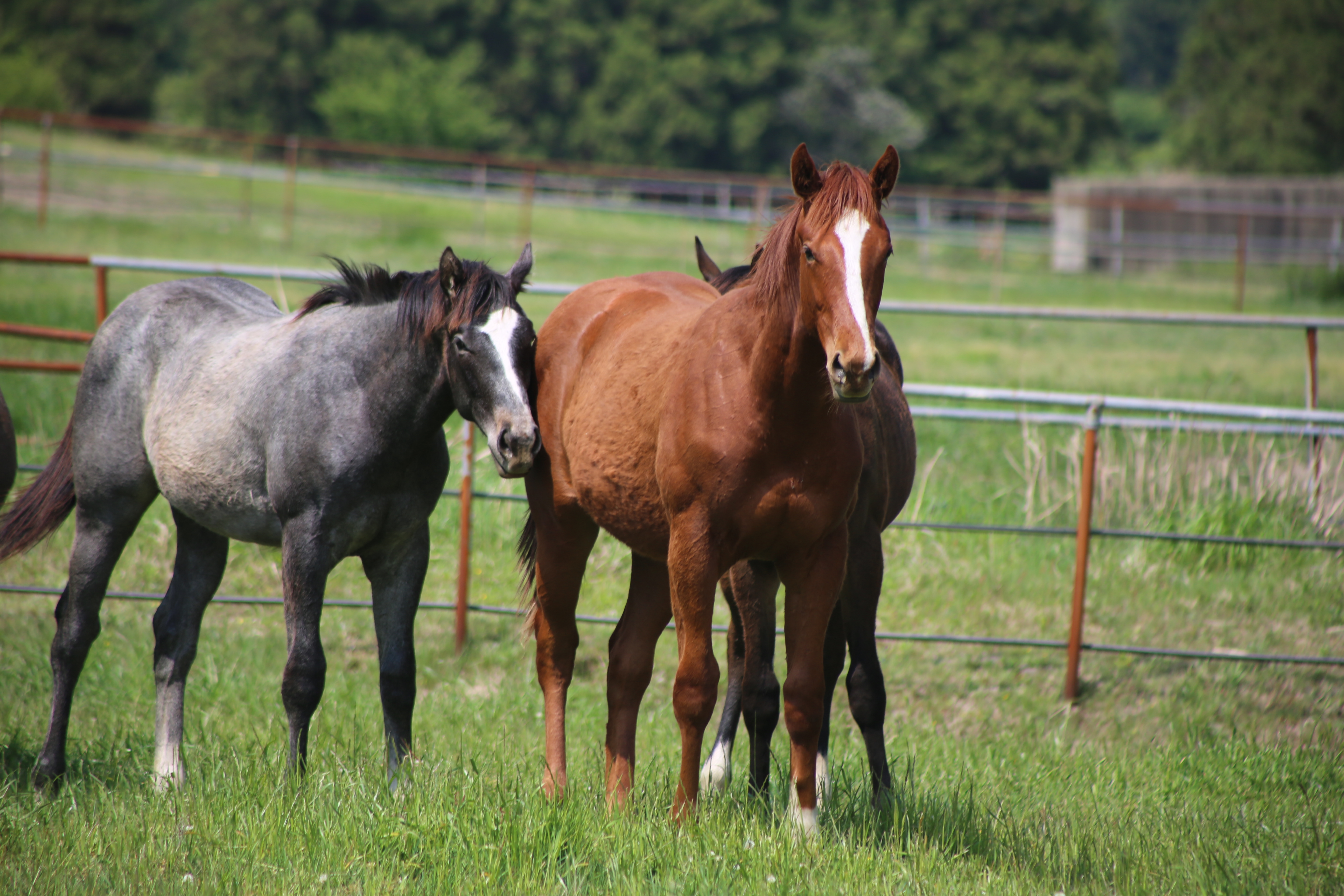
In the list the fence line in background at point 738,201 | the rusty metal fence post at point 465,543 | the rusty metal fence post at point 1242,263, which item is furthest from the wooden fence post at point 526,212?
the rusty metal fence post at point 1242,263

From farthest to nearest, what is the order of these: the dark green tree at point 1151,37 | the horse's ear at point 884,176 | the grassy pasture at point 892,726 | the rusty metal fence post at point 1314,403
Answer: the dark green tree at point 1151,37
the rusty metal fence post at point 1314,403
the grassy pasture at point 892,726
the horse's ear at point 884,176

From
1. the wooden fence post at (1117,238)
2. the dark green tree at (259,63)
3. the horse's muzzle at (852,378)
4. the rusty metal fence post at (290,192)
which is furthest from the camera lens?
the dark green tree at (259,63)

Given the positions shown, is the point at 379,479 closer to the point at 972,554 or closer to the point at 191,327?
the point at 191,327

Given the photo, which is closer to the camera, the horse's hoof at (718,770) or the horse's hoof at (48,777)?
the horse's hoof at (48,777)

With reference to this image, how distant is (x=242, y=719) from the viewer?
4766mm

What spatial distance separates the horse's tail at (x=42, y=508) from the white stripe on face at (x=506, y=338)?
1.95m

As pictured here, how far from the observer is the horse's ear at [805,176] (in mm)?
2807

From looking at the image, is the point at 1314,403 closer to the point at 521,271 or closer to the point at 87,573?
the point at 521,271

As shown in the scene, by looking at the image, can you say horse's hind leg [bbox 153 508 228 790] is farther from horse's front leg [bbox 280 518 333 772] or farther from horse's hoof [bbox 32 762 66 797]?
horse's front leg [bbox 280 518 333 772]

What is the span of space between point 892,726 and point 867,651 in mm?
1712

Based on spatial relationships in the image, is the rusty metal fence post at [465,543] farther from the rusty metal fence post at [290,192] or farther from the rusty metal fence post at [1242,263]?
the rusty metal fence post at [1242,263]

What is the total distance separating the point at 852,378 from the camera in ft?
8.35

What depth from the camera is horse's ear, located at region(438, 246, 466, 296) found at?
134 inches

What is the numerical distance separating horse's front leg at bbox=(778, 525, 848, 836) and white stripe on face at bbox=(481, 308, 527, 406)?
3.15 feet
